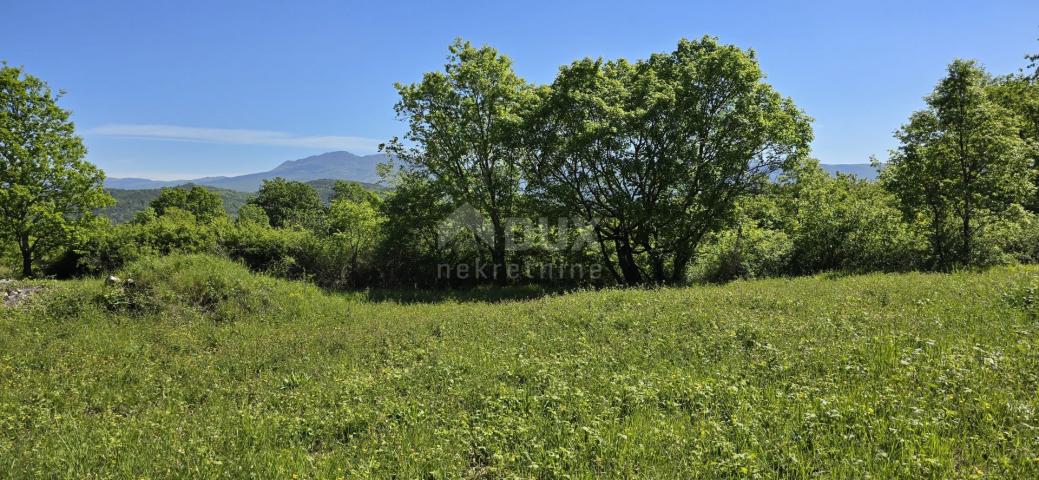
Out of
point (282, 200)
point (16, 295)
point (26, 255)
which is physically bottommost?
point (16, 295)

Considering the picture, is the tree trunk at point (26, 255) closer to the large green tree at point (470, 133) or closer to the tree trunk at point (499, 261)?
the large green tree at point (470, 133)

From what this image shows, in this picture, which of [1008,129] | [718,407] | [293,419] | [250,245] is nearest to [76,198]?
[250,245]

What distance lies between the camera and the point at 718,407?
5.12 meters

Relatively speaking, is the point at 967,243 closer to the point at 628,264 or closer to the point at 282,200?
the point at 628,264

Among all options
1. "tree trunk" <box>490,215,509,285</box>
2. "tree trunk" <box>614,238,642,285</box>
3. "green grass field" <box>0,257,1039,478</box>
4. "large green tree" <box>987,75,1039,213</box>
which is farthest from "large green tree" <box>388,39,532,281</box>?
"large green tree" <box>987,75,1039,213</box>

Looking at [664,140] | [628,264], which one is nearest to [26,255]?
[628,264]

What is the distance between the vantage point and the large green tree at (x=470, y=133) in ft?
65.9

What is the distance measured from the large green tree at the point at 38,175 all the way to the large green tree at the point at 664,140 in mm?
20822

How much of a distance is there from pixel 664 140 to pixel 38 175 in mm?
26526

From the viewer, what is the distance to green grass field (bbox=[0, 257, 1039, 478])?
13.7 feet

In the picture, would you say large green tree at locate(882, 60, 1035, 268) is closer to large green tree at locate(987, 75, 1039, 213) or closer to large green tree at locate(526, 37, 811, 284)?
large green tree at locate(526, 37, 811, 284)

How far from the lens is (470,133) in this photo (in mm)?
20484

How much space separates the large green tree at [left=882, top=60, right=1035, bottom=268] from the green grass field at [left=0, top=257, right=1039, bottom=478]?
6381 millimetres

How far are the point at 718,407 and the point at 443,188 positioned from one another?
17140 millimetres
